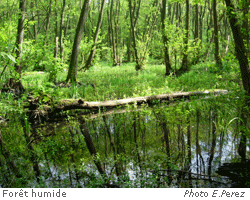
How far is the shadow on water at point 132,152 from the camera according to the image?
3029 mm

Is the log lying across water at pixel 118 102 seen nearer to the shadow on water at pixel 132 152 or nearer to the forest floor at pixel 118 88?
the forest floor at pixel 118 88

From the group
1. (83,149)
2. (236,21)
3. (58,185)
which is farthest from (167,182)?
(236,21)

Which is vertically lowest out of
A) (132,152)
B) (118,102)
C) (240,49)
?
(132,152)

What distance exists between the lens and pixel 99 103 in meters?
7.38

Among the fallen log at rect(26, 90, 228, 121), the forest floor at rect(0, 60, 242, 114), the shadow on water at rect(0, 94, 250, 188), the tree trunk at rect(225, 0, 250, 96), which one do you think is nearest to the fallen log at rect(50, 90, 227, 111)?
the fallen log at rect(26, 90, 228, 121)

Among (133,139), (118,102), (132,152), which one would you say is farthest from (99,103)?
(132,152)

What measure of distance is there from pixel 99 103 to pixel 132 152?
12.2ft

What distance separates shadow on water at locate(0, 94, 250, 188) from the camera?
303 centimetres

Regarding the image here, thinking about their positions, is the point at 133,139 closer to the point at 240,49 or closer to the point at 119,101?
the point at 240,49

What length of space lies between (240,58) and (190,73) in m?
8.13

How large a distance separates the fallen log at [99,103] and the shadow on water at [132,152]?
1.78 ft

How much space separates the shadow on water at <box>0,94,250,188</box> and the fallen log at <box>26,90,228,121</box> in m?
0.54

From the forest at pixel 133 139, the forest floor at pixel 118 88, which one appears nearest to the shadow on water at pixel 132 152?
the forest at pixel 133 139

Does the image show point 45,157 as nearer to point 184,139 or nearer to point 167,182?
point 167,182
